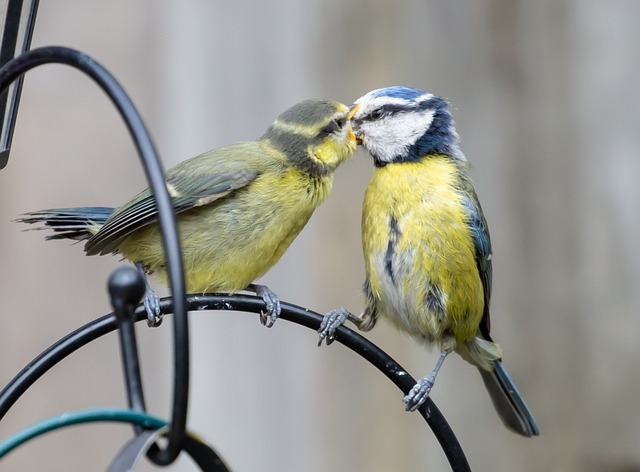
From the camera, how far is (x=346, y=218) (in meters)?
2.62

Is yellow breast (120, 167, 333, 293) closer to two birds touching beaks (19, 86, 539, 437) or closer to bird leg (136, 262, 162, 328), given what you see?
two birds touching beaks (19, 86, 539, 437)

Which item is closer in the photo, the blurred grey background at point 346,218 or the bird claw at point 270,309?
the bird claw at point 270,309

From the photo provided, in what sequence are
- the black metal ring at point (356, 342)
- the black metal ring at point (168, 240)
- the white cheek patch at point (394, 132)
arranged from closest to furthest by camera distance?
the black metal ring at point (168, 240) < the black metal ring at point (356, 342) < the white cheek patch at point (394, 132)

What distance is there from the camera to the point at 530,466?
8.91 ft

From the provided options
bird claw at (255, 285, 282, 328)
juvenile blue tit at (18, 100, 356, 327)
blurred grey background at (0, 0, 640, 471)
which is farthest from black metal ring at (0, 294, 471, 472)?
blurred grey background at (0, 0, 640, 471)

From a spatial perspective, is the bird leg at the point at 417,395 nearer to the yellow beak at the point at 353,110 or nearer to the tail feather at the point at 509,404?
the tail feather at the point at 509,404

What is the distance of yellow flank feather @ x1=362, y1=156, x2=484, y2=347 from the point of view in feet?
5.83

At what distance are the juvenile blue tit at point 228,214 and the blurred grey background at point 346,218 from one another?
0.81m

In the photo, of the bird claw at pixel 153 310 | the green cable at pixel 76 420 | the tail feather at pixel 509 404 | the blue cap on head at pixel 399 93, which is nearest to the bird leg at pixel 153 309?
the bird claw at pixel 153 310

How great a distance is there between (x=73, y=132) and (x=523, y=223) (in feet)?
4.43

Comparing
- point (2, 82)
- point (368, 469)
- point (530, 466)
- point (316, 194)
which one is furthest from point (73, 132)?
point (530, 466)

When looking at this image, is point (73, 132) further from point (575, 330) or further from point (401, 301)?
point (575, 330)

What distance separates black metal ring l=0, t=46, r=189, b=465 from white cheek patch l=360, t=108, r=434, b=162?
1.03 metres

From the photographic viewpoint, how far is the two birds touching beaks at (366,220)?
1.63m
